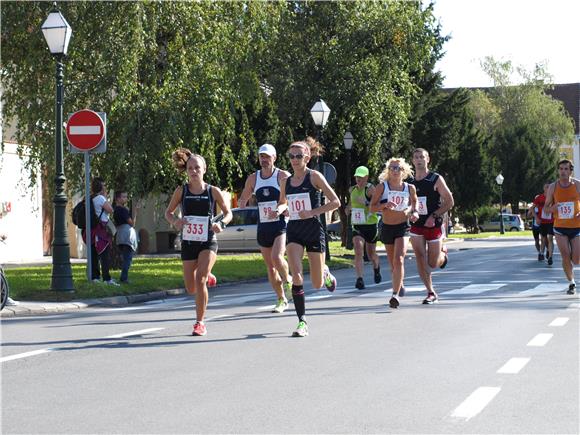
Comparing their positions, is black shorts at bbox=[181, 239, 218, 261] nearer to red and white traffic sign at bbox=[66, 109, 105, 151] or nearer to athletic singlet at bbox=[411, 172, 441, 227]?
athletic singlet at bbox=[411, 172, 441, 227]

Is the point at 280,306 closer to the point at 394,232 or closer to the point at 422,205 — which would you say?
the point at 394,232

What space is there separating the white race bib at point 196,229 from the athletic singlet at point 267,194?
1543 millimetres

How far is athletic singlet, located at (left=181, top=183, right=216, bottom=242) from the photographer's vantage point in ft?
36.7

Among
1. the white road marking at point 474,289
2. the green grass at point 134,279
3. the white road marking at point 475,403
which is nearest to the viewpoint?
the white road marking at point 475,403

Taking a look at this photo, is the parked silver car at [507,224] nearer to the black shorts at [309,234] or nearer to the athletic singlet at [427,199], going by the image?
the athletic singlet at [427,199]

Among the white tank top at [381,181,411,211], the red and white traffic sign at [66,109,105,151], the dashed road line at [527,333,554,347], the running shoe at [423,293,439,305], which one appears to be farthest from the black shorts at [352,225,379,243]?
the dashed road line at [527,333,554,347]

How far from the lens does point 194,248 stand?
11234 millimetres

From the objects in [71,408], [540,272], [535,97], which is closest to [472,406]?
[71,408]

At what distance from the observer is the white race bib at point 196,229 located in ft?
36.6

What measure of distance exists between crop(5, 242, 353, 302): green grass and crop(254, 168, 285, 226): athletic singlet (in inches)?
205

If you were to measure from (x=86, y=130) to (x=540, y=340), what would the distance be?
1016 cm

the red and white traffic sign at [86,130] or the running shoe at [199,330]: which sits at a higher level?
the red and white traffic sign at [86,130]

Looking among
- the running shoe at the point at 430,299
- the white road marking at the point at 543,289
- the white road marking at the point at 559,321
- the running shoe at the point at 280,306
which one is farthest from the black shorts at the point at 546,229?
the white road marking at the point at 559,321

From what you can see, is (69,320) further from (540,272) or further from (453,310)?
(540,272)
